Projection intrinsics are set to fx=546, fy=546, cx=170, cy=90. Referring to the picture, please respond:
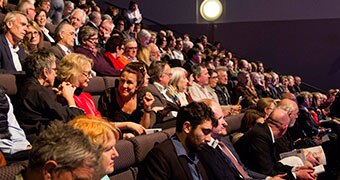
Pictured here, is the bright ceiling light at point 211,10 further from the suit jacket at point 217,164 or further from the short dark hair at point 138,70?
the suit jacket at point 217,164

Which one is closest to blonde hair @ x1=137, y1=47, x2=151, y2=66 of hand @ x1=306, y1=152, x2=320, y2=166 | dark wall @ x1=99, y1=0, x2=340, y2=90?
hand @ x1=306, y1=152, x2=320, y2=166

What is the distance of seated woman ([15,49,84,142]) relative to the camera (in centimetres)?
250

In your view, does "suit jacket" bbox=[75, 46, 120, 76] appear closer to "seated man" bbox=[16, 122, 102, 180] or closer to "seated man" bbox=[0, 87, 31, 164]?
"seated man" bbox=[0, 87, 31, 164]

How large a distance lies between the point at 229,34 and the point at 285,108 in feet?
24.2

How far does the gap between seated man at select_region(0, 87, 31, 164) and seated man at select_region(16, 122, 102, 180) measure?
72 centimetres

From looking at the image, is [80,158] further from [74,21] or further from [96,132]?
[74,21]

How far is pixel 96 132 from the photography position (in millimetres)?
1765

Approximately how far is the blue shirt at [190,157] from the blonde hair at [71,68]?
2.18ft

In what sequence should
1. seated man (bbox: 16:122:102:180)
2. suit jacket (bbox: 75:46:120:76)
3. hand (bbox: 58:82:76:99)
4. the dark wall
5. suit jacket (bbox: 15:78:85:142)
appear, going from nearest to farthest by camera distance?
seated man (bbox: 16:122:102:180) < suit jacket (bbox: 15:78:85:142) < hand (bbox: 58:82:76:99) < suit jacket (bbox: 75:46:120:76) < the dark wall

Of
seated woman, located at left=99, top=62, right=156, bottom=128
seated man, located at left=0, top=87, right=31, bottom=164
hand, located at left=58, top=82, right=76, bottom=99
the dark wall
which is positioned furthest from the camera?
the dark wall

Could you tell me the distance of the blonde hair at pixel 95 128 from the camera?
1.75 m

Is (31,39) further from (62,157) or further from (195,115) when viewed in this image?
(62,157)

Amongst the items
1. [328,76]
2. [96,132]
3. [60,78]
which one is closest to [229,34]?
[328,76]

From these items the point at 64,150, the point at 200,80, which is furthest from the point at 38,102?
the point at 200,80
